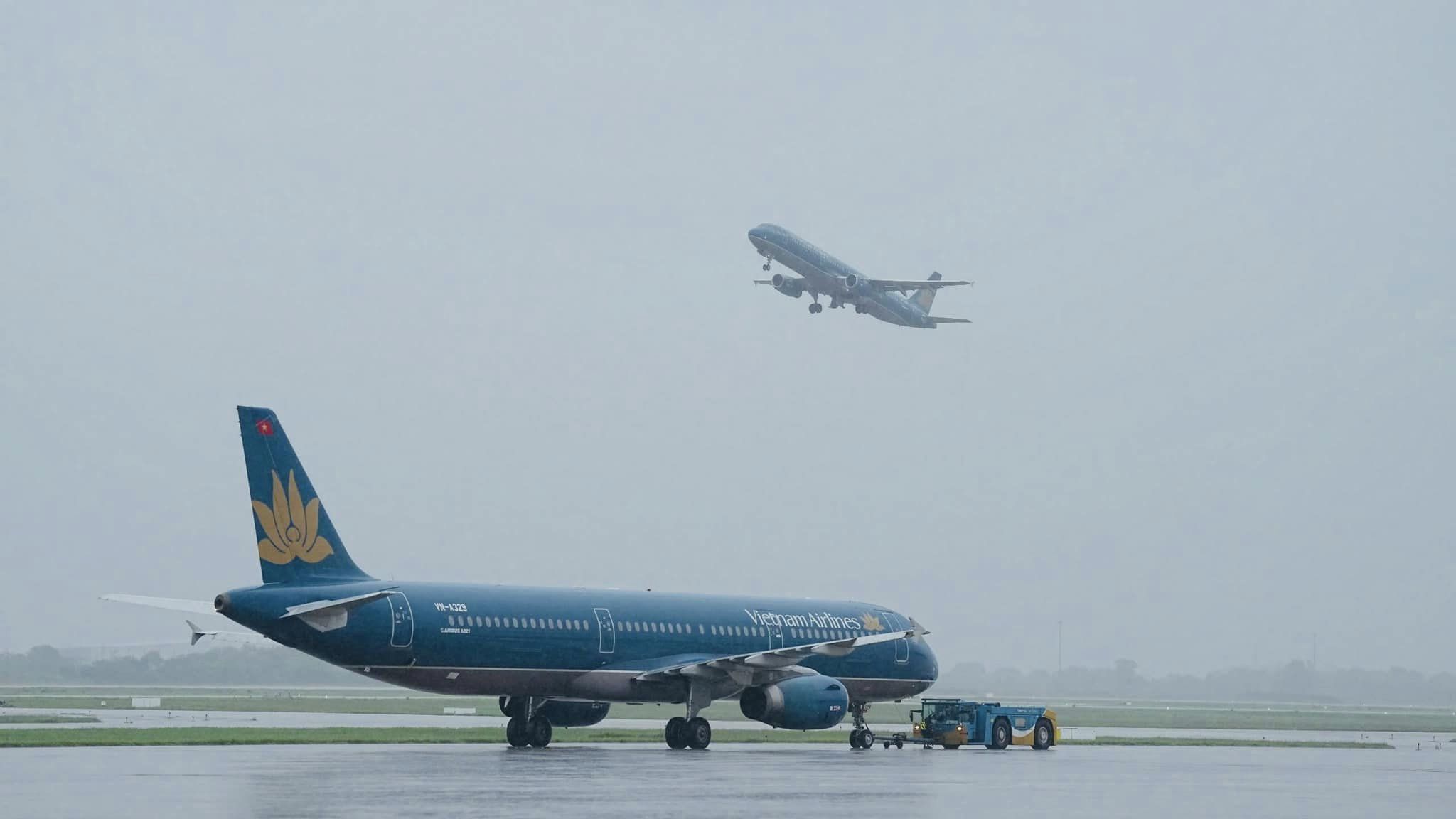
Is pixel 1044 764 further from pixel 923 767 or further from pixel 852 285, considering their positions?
pixel 852 285

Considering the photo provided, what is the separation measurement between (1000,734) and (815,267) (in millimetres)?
38335

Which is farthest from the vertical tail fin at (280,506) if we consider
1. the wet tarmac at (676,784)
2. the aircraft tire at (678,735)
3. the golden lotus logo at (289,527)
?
the aircraft tire at (678,735)

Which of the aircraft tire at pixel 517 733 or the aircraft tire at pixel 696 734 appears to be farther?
the aircraft tire at pixel 517 733

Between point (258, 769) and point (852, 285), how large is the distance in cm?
5327

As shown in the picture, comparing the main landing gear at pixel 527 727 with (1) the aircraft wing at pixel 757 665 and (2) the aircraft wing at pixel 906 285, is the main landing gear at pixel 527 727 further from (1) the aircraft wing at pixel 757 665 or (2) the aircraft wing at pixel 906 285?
(2) the aircraft wing at pixel 906 285

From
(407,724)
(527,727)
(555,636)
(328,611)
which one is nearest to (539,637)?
(555,636)

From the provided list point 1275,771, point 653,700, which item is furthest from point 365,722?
point 1275,771

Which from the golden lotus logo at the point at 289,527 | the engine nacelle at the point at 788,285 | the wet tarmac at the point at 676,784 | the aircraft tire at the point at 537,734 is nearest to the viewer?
the wet tarmac at the point at 676,784

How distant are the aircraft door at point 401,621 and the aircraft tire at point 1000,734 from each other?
14.8 m

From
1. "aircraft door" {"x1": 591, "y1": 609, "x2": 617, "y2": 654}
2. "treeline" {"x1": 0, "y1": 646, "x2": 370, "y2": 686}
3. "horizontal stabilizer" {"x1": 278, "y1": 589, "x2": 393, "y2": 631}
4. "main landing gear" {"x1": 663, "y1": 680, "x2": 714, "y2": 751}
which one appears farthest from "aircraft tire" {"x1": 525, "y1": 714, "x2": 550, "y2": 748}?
"treeline" {"x1": 0, "y1": 646, "x2": 370, "y2": 686}

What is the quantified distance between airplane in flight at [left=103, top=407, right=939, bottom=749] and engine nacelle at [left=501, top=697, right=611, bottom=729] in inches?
1.7

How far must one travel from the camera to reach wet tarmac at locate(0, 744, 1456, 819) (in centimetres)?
2094

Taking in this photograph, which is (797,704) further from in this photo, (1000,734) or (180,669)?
(180,669)

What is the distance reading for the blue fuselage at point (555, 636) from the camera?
34.0 m
